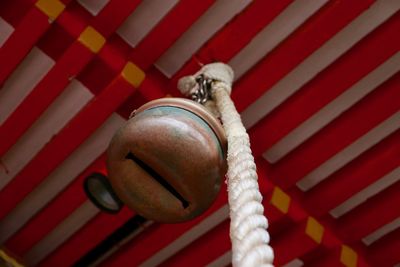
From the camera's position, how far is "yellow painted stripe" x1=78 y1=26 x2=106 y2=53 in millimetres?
2324

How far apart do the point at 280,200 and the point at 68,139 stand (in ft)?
3.87

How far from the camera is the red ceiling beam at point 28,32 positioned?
2246mm

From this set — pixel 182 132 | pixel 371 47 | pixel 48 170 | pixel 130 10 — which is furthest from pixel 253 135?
pixel 182 132

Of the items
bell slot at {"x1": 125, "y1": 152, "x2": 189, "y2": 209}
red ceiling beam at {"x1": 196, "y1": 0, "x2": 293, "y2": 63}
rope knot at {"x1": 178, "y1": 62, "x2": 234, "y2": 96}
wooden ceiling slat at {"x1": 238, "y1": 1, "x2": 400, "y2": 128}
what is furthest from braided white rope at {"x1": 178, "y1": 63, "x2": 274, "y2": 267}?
wooden ceiling slat at {"x1": 238, "y1": 1, "x2": 400, "y2": 128}

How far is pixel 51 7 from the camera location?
225cm

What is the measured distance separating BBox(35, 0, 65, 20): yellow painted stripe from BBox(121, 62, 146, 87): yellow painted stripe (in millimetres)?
399

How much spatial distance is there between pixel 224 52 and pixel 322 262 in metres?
1.32

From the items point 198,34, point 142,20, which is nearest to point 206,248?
point 198,34

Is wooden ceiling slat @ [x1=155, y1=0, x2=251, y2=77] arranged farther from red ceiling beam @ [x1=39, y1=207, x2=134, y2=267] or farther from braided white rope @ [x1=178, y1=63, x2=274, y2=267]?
braided white rope @ [x1=178, y1=63, x2=274, y2=267]

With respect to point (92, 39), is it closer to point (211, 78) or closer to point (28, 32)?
point (28, 32)

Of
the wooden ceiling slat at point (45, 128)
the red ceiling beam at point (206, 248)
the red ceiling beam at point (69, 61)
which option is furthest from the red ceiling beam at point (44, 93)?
the red ceiling beam at point (206, 248)

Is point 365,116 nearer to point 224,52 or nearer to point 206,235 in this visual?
point 224,52

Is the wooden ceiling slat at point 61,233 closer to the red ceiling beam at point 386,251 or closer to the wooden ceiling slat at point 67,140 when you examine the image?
the wooden ceiling slat at point 67,140

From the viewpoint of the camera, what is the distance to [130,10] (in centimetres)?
235
